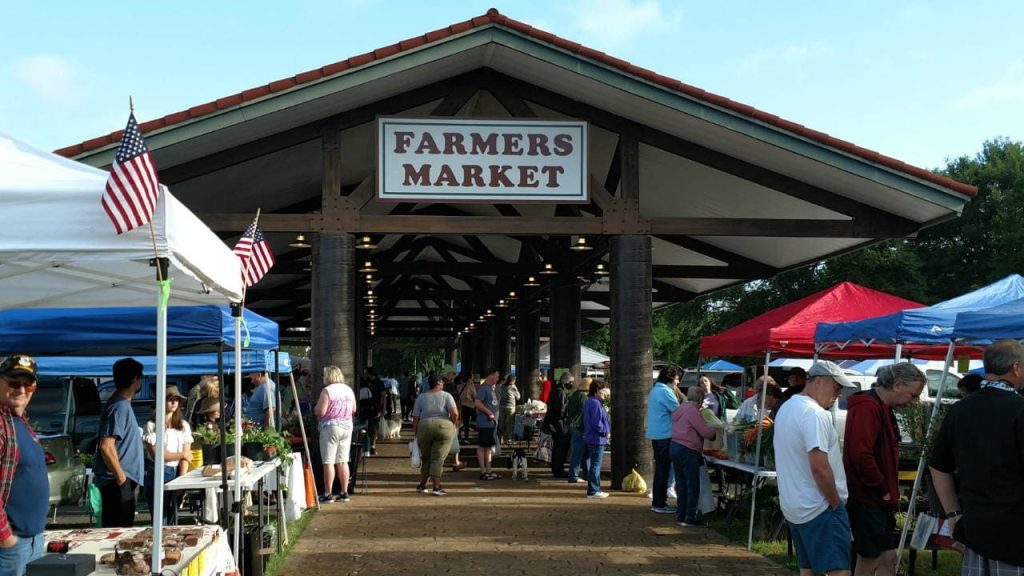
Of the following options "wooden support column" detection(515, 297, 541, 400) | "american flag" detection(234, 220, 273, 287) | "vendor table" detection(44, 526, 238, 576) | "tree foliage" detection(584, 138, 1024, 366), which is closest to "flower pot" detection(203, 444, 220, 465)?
"american flag" detection(234, 220, 273, 287)

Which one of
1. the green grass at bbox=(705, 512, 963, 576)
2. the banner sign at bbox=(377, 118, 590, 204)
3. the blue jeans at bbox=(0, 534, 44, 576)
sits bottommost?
→ the green grass at bbox=(705, 512, 963, 576)

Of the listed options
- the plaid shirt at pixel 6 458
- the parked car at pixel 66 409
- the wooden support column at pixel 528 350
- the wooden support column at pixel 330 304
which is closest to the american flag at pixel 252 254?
the plaid shirt at pixel 6 458

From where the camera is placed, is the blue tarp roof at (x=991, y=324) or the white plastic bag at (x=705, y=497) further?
the white plastic bag at (x=705, y=497)

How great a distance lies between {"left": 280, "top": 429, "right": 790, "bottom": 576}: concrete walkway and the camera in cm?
895

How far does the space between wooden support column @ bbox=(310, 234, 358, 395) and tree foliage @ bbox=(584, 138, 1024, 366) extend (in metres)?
29.9

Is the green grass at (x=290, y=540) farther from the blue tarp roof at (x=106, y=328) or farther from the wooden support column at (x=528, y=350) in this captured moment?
the wooden support column at (x=528, y=350)

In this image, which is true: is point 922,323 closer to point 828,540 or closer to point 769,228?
point 828,540

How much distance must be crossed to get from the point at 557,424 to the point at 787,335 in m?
5.66

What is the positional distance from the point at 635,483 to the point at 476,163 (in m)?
4.61

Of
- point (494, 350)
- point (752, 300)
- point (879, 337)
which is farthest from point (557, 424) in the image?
point (752, 300)

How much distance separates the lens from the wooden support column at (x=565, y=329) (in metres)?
22.6

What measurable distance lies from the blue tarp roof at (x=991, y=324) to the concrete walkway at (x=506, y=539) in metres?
2.57

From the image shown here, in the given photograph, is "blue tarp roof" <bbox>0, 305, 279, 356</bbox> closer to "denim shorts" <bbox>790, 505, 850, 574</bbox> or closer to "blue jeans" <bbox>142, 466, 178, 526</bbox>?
"blue jeans" <bbox>142, 466, 178, 526</bbox>

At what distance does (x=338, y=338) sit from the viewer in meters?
13.2
